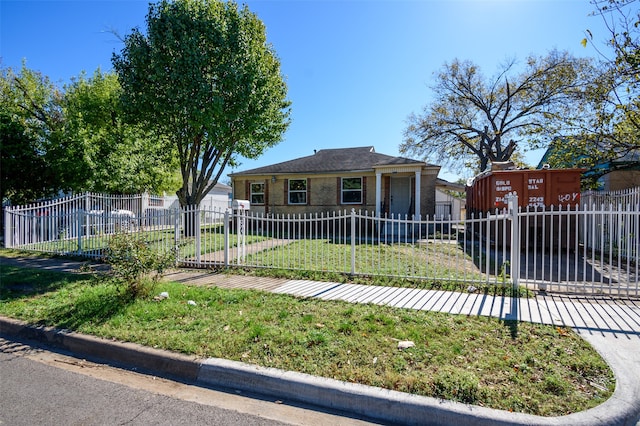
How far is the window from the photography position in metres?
18.6

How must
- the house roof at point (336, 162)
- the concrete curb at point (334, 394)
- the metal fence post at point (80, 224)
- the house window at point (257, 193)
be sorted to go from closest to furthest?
the concrete curb at point (334, 394) < the metal fence post at point (80, 224) < the house roof at point (336, 162) < the house window at point (257, 193)

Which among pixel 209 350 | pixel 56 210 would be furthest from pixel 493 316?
pixel 56 210

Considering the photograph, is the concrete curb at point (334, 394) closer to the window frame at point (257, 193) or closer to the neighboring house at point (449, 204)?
the neighboring house at point (449, 204)

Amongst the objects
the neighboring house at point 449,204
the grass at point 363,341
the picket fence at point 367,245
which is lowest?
the grass at point 363,341

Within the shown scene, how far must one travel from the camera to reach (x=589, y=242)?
39.3 ft

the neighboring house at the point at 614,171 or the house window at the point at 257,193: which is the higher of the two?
the neighboring house at the point at 614,171

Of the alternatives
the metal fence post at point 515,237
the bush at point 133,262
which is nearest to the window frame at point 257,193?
the bush at point 133,262

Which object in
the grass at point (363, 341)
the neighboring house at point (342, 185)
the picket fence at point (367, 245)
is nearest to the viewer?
the grass at point (363, 341)

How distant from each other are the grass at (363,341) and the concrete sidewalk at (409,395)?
0.13m

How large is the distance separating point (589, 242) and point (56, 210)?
18712 millimetres

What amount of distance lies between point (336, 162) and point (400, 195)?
4.14 meters

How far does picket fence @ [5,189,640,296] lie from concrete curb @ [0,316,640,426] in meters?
2.67

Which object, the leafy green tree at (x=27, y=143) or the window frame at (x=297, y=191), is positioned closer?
the leafy green tree at (x=27, y=143)

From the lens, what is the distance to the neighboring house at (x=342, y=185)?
57.3ft
